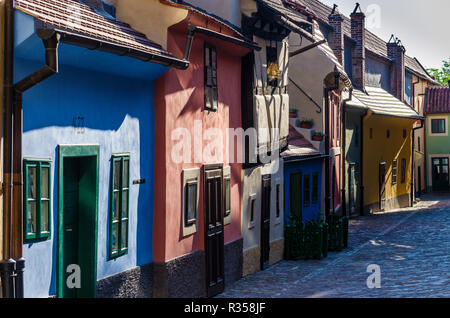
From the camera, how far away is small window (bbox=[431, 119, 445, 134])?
5342 centimetres

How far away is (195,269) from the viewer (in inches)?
542

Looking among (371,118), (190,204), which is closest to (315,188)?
(371,118)

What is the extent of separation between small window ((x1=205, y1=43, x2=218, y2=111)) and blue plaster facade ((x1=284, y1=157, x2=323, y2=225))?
617 centimetres

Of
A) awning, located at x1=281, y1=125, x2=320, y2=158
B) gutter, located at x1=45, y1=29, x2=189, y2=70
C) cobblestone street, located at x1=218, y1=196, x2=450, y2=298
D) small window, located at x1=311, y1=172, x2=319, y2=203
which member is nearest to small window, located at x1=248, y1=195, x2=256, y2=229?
cobblestone street, located at x1=218, y1=196, x2=450, y2=298

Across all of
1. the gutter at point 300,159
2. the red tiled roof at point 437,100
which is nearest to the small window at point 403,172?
the red tiled roof at point 437,100

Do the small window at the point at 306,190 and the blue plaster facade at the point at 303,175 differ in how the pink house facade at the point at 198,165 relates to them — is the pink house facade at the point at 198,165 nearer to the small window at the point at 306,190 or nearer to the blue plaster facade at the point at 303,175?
the blue plaster facade at the point at 303,175

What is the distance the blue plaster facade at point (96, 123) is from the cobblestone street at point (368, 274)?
144 inches

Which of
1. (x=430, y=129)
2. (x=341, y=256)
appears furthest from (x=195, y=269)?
(x=430, y=129)

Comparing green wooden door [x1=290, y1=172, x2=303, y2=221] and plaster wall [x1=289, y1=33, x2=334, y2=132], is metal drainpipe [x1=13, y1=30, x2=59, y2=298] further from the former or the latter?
plaster wall [x1=289, y1=33, x2=334, y2=132]

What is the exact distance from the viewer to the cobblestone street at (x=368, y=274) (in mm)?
14969

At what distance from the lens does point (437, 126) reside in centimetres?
5353

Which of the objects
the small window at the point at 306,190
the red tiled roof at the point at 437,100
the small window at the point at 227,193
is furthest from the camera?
the red tiled roof at the point at 437,100

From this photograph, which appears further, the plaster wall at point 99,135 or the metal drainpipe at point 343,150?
the metal drainpipe at point 343,150

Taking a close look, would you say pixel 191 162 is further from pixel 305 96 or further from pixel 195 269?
pixel 305 96
